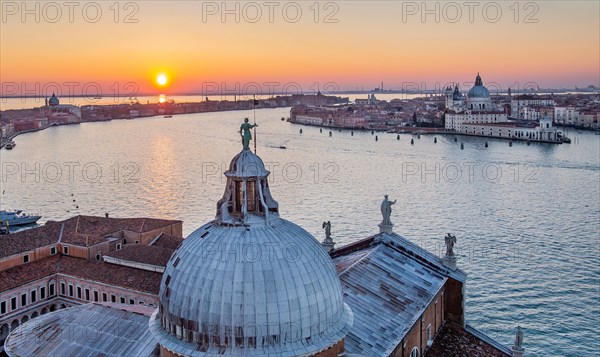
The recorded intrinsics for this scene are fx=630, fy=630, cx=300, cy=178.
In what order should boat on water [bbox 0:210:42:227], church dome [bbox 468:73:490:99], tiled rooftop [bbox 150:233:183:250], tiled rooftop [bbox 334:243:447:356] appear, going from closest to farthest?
tiled rooftop [bbox 334:243:447:356]
tiled rooftop [bbox 150:233:183:250]
boat on water [bbox 0:210:42:227]
church dome [bbox 468:73:490:99]

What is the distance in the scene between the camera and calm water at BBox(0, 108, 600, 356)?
1519cm

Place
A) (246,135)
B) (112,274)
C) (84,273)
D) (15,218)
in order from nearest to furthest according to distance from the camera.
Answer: (246,135)
(112,274)
(84,273)
(15,218)

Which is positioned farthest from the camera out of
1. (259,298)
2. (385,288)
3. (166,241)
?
(166,241)

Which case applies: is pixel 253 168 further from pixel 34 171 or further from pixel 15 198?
pixel 34 171

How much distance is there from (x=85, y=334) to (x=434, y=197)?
2146 cm

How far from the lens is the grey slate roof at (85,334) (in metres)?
8.53

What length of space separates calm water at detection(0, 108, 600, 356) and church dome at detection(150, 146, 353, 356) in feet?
27.1

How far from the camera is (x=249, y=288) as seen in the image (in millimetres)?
5723

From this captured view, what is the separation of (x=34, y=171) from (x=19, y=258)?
26.2m

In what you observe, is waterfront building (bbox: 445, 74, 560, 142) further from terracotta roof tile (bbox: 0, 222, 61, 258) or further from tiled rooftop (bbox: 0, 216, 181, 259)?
terracotta roof tile (bbox: 0, 222, 61, 258)

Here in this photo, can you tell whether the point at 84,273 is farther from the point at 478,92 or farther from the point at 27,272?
the point at 478,92

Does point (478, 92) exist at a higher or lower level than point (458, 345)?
higher

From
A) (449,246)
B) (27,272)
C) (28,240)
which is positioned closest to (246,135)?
(449,246)

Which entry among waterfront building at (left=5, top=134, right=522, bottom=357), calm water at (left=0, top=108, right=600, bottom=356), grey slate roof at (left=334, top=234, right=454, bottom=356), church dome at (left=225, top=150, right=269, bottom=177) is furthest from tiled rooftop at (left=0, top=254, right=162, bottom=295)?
church dome at (left=225, top=150, right=269, bottom=177)
